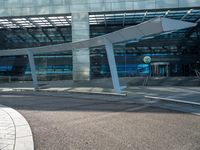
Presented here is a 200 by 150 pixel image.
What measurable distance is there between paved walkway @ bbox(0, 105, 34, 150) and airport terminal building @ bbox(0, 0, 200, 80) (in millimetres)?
20472

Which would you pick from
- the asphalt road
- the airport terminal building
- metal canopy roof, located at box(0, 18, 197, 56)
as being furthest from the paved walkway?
the airport terminal building

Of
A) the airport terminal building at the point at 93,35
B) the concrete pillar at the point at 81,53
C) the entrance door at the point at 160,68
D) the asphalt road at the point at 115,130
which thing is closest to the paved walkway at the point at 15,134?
the asphalt road at the point at 115,130

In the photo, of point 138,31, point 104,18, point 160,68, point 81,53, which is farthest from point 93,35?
point 138,31

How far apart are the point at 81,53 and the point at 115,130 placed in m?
26.6

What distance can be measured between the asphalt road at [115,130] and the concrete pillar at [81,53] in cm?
2318

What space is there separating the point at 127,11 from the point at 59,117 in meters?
25.6

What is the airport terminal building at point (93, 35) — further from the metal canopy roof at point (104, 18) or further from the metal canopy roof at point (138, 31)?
the metal canopy roof at point (138, 31)

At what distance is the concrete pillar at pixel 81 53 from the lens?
111ft

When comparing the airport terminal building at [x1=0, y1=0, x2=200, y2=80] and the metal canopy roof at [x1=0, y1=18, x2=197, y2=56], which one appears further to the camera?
the airport terminal building at [x1=0, y1=0, x2=200, y2=80]

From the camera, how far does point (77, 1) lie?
34.1m

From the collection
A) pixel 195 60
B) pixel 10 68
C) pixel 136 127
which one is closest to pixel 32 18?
pixel 10 68

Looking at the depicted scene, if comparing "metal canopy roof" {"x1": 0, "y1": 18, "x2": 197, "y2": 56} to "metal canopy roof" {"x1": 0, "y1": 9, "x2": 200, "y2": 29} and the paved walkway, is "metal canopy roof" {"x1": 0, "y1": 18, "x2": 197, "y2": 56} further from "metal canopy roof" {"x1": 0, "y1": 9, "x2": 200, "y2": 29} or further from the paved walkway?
"metal canopy roof" {"x1": 0, "y1": 9, "x2": 200, "y2": 29}

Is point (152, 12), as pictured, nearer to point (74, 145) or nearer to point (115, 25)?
point (115, 25)

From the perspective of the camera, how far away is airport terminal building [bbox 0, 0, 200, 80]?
33688 mm
